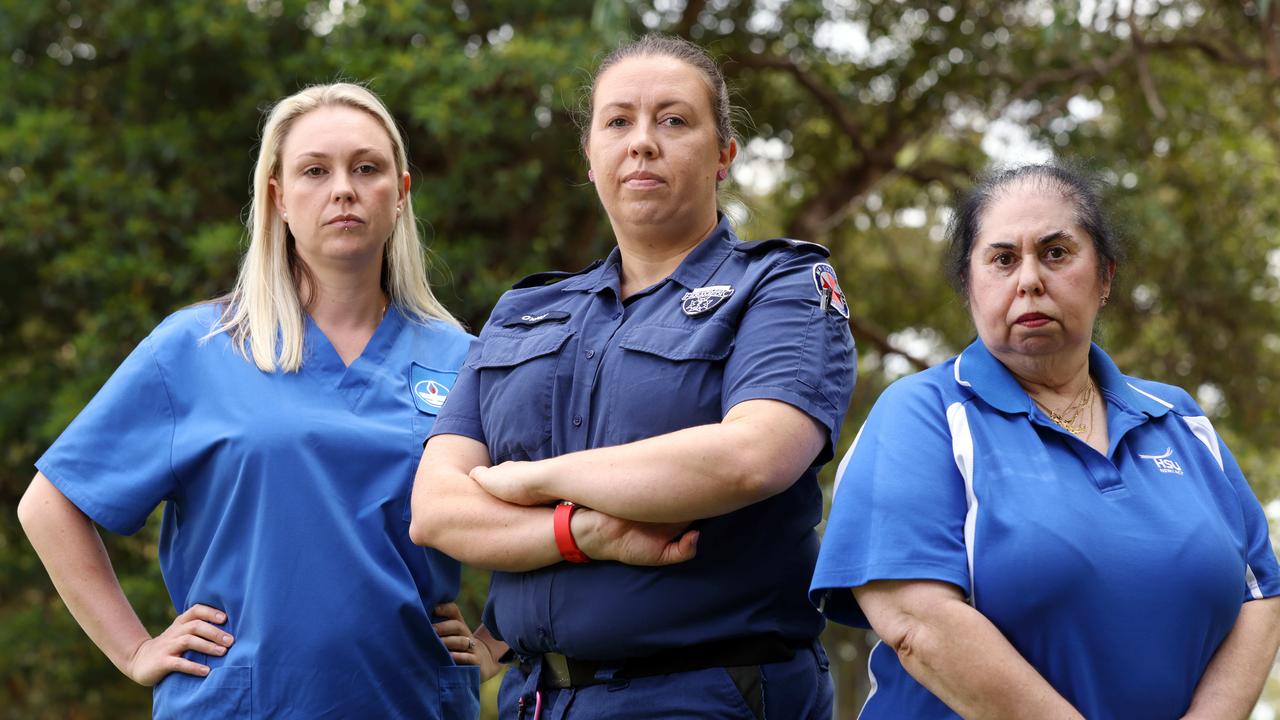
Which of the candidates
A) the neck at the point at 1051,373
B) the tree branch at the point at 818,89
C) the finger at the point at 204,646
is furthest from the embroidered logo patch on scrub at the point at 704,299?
the tree branch at the point at 818,89

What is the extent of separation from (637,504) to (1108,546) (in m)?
0.79

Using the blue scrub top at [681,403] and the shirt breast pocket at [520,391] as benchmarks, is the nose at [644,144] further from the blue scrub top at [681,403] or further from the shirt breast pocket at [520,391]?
the shirt breast pocket at [520,391]

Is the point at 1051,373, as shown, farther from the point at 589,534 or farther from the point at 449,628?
the point at 449,628

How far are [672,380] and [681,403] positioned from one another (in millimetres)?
46

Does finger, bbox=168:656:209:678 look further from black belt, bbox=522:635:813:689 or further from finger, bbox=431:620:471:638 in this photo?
black belt, bbox=522:635:813:689

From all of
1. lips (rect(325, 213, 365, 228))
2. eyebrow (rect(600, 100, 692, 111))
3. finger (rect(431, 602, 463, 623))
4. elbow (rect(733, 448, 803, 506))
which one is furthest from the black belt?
lips (rect(325, 213, 365, 228))

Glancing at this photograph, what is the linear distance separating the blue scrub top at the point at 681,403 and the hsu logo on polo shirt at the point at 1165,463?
55cm

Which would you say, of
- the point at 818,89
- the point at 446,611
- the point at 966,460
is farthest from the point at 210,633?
the point at 818,89

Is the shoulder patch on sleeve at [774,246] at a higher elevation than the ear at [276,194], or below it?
below

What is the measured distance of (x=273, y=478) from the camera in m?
2.91

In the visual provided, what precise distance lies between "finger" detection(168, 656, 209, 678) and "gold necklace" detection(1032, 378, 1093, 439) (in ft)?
5.91

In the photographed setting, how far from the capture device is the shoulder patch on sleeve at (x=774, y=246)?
2629 millimetres

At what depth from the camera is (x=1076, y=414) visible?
254 centimetres

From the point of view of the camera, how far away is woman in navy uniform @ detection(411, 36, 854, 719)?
235 cm
